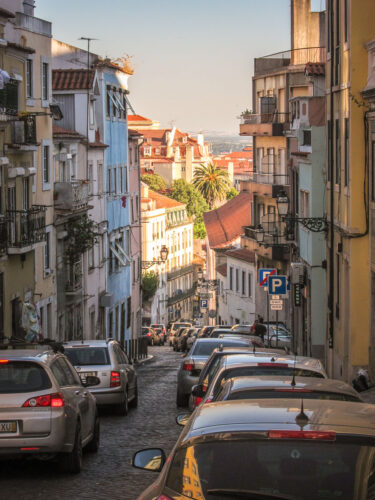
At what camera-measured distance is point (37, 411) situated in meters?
12.3

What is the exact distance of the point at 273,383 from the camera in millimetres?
9227

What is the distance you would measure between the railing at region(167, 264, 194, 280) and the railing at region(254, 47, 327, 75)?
70.3 m

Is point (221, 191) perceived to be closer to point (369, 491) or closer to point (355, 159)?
point (355, 159)

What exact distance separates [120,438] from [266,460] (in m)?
12.1

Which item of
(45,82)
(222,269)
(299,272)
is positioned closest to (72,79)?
(45,82)

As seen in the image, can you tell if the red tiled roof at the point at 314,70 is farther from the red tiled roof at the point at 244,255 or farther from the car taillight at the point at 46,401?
the red tiled roof at the point at 244,255

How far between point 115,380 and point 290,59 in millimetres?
38995

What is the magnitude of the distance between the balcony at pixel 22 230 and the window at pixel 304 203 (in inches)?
369

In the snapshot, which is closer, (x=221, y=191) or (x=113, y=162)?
(x=113, y=162)

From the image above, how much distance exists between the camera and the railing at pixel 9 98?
3023 centimetres

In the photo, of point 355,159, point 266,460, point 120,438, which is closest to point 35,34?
point 355,159

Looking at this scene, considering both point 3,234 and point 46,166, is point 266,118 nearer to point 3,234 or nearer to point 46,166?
point 46,166

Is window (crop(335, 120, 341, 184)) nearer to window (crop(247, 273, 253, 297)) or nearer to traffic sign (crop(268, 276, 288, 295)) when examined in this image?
traffic sign (crop(268, 276, 288, 295))

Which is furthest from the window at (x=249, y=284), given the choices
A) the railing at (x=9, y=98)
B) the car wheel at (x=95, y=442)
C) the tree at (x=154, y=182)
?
the tree at (x=154, y=182)
